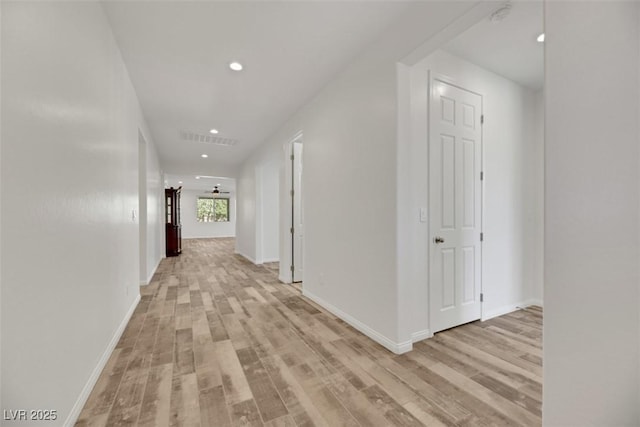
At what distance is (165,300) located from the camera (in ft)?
11.7

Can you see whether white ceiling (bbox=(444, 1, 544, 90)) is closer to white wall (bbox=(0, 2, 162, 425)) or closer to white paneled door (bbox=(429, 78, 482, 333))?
white paneled door (bbox=(429, 78, 482, 333))

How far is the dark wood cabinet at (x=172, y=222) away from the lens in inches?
297

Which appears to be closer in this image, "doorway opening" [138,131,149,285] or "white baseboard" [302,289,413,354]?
"white baseboard" [302,289,413,354]

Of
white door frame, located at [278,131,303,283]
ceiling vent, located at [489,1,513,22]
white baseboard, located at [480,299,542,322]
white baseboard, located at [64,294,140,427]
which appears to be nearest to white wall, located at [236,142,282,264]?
white door frame, located at [278,131,303,283]

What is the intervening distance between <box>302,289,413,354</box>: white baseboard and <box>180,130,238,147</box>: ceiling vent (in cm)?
394

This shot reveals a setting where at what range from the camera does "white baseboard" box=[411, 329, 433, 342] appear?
2.33 meters

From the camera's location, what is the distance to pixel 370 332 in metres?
2.43

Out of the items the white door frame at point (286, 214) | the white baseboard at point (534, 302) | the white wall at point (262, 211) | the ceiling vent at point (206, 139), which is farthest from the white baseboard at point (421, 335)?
the ceiling vent at point (206, 139)

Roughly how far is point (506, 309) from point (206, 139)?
5.80 m

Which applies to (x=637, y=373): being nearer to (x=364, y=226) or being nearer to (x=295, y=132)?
(x=364, y=226)

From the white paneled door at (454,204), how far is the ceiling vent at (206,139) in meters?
4.29

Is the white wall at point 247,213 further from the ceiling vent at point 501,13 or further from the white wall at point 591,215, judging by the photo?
the white wall at point 591,215

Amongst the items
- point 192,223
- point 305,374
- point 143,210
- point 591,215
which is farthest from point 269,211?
point 192,223

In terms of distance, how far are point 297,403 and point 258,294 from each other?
7.89ft
